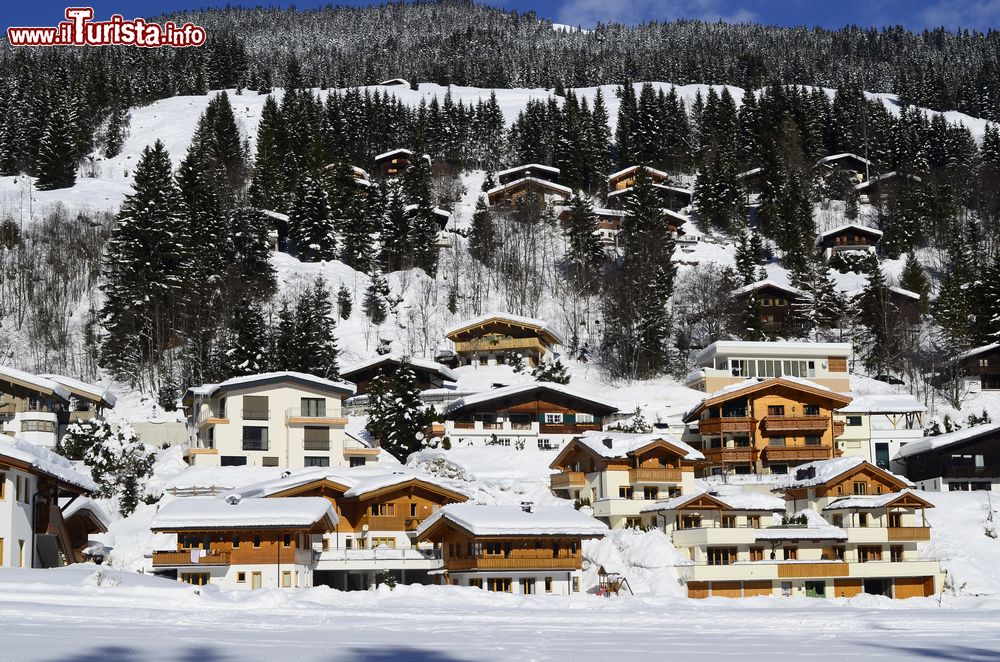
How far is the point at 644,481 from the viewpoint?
5300 centimetres

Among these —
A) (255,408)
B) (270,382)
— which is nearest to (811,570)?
(270,382)

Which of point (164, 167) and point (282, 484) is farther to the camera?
point (164, 167)

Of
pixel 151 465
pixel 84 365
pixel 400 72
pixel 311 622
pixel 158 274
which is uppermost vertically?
pixel 400 72

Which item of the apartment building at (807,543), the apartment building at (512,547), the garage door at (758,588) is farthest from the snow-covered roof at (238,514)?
the garage door at (758,588)

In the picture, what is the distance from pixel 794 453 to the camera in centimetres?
5978

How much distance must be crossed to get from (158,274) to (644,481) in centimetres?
4177

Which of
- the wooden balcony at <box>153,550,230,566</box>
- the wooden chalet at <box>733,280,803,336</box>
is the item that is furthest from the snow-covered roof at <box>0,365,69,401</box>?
the wooden chalet at <box>733,280,803,336</box>

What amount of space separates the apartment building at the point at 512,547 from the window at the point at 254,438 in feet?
57.4

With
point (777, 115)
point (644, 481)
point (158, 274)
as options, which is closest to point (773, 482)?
point (644, 481)

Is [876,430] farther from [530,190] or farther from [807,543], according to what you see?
[530,190]

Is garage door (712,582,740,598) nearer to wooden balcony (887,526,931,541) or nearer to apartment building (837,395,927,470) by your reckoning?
wooden balcony (887,526,931,541)

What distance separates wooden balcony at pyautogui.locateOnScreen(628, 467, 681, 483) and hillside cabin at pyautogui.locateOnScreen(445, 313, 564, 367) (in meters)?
27.2

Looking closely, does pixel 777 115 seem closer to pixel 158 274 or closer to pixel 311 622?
pixel 158 274

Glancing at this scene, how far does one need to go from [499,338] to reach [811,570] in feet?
125
